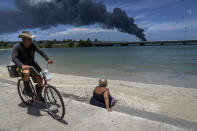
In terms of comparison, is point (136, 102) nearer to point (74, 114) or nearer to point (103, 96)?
point (103, 96)

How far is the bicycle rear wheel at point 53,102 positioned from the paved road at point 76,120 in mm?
129

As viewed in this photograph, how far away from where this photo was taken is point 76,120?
11.5ft

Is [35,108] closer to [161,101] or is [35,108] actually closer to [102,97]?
[102,97]

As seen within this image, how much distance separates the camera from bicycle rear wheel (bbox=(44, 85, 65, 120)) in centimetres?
364

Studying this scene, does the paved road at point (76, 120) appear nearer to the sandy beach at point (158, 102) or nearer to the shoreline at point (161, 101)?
the sandy beach at point (158, 102)

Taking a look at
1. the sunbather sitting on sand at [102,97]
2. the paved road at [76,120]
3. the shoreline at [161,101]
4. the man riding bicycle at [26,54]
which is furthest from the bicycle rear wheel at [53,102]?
the shoreline at [161,101]

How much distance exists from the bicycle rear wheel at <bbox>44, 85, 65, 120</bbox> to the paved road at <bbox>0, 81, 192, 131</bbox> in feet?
0.42

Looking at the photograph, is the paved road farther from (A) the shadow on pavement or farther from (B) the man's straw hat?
(B) the man's straw hat

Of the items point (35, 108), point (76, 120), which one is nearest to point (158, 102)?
point (76, 120)

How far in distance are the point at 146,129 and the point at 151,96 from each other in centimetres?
344

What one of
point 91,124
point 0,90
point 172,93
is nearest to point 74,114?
point 91,124

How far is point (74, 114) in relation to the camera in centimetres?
378

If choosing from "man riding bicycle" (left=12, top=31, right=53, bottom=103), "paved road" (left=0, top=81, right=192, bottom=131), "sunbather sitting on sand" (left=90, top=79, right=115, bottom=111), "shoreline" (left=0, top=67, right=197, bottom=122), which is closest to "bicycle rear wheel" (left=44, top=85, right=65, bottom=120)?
"paved road" (left=0, top=81, right=192, bottom=131)

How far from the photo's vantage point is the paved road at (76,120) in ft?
10.4
